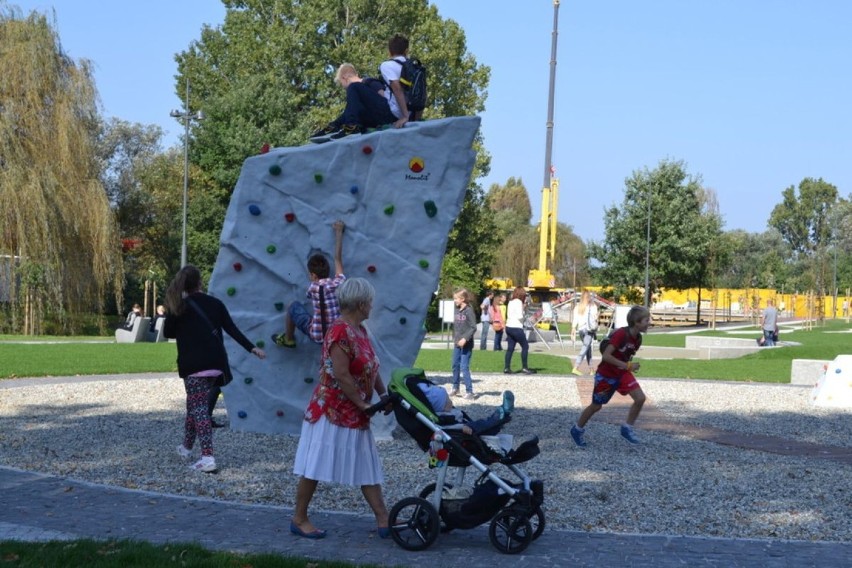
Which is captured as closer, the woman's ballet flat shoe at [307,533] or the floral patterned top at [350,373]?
the floral patterned top at [350,373]

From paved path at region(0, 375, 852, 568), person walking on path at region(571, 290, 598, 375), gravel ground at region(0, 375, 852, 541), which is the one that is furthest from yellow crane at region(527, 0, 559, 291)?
paved path at region(0, 375, 852, 568)


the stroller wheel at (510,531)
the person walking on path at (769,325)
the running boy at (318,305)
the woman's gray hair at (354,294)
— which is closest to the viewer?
the stroller wheel at (510,531)

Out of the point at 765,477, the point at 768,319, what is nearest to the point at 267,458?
the point at 765,477

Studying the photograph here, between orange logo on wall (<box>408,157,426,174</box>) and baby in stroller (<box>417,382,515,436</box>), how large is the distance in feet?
13.9

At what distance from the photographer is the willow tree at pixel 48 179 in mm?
32500

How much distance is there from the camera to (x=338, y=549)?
20.2 ft

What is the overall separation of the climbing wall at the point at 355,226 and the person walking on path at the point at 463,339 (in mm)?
4964

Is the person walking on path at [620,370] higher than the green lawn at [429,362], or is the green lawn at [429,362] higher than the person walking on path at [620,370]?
the person walking on path at [620,370]

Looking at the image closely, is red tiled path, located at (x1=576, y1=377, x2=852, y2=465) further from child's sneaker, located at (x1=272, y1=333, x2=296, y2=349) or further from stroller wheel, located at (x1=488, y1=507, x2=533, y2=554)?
stroller wheel, located at (x1=488, y1=507, x2=533, y2=554)

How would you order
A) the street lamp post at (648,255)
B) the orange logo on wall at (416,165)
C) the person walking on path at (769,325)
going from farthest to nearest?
the street lamp post at (648,255) < the person walking on path at (769,325) < the orange logo on wall at (416,165)

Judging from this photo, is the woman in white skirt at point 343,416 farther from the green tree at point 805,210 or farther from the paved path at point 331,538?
the green tree at point 805,210

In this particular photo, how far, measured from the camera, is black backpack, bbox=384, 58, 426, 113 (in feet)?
33.8

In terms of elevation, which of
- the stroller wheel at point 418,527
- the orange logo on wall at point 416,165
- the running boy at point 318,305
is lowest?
the stroller wheel at point 418,527

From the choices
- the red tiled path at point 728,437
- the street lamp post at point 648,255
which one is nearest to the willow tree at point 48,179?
the red tiled path at point 728,437
